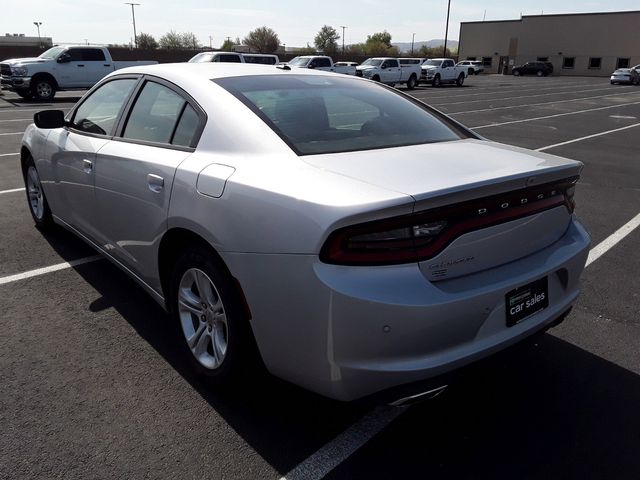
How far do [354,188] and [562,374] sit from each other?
1.80 m

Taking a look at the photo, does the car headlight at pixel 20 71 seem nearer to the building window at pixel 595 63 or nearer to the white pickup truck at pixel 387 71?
the white pickup truck at pixel 387 71

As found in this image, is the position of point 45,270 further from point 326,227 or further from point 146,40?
point 146,40

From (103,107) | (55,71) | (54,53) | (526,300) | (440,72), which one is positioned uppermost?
(54,53)

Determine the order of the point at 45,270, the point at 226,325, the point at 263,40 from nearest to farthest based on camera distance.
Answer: the point at 226,325 → the point at 45,270 → the point at 263,40

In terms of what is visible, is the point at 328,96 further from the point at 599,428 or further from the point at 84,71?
the point at 84,71

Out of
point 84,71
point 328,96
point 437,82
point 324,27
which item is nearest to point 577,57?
point 437,82

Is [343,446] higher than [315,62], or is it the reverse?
[315,62]

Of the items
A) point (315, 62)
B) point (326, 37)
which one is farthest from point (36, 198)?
point (326, 37)

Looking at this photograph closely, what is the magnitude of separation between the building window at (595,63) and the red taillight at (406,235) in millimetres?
74156

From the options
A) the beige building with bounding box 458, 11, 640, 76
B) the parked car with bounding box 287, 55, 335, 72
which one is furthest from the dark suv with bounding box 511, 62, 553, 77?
the parked car with bounding box 287, 55, 335, 72

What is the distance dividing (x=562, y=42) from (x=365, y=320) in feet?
251

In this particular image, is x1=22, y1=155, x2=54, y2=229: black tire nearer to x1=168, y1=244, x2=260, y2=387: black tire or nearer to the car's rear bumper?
x1=168, y1=244, x2=260, y2=387: black tire

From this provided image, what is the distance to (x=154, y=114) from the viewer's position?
340 cm

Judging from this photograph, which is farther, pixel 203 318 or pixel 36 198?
pixel 36 198
